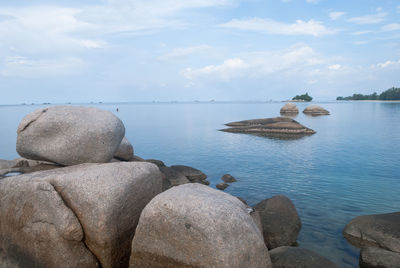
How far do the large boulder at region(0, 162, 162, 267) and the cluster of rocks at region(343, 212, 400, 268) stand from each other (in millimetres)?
6924

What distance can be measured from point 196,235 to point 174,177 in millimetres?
12165

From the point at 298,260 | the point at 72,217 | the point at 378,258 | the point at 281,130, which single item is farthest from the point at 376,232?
the point at 281,130

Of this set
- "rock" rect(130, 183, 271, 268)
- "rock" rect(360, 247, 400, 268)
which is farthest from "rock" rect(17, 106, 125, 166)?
"rock" rect(360, 247, 400, 268)

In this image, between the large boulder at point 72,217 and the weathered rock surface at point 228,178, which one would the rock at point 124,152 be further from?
the large boulder at point 72,217

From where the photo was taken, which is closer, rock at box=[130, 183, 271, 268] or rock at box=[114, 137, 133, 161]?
rock at box=[130, 183, 271, 268]

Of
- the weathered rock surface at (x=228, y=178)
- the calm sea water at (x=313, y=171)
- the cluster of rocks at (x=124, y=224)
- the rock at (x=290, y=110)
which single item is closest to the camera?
the cluster of rocks at (x=124, y=224)

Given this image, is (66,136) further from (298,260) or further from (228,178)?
(228,178)

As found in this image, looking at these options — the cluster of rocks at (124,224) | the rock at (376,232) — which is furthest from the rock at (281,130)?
the cluster of rocks at (124,224)

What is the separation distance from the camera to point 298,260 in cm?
772

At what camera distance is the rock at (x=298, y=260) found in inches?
299

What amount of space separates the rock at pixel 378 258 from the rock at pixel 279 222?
228 centimetres

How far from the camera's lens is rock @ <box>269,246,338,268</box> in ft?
24.9

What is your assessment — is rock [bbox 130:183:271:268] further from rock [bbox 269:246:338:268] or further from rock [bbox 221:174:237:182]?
rock [bbox 221:174:237:182]

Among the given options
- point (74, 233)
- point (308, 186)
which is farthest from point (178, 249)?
point (308, 186)
